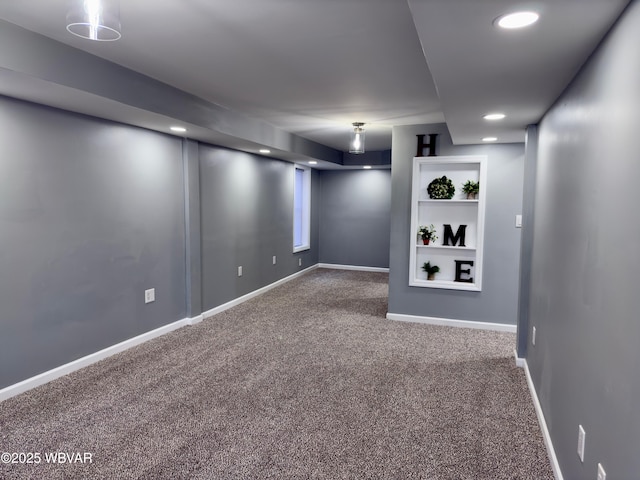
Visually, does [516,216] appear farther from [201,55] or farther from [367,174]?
Answer: [367,174]

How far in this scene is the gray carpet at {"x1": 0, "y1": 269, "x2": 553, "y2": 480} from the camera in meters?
2.13

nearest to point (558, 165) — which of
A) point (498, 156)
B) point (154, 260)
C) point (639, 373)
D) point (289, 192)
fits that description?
point (639, 373)

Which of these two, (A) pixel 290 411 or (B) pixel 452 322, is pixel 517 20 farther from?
(B) pixel 452 322

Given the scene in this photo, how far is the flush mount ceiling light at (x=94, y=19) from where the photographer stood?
5.23ft

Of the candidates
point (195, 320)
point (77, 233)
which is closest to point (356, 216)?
point (195, 320)

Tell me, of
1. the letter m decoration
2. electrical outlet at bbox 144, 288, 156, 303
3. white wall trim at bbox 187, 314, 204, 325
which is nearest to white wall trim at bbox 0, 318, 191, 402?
white wall trim at bbox 187, 314, 204, 325

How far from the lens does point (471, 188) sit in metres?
4.45

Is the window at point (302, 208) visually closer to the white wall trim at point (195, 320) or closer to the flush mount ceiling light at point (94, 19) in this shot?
the white wall trim at point (195, 320)

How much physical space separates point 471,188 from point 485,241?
1.92 ft

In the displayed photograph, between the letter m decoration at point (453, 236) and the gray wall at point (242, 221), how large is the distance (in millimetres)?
2568

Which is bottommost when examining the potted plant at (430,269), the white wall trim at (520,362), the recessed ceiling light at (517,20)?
the white wall trim at (520,362)

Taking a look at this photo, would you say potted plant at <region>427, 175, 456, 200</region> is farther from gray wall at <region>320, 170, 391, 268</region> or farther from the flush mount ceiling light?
the flush mount ceiling light

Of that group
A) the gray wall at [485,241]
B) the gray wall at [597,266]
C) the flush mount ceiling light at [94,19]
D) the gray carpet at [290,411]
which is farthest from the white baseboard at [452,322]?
the flush mount ceiling light at [94,19]

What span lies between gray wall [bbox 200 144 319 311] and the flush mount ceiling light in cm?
299
